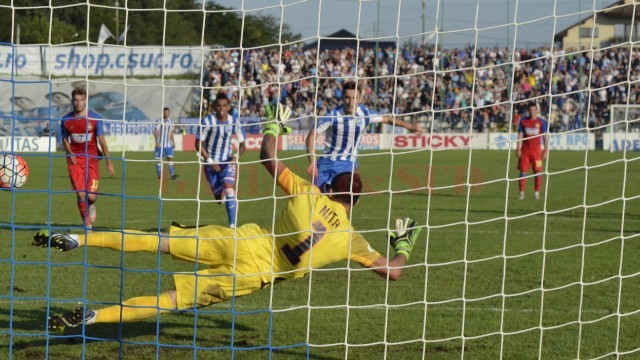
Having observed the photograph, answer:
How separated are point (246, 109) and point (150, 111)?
743 centimetres

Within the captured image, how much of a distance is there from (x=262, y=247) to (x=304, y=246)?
0.34m

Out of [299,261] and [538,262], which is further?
[538,262]

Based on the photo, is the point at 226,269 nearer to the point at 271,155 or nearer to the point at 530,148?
the point at 271,155

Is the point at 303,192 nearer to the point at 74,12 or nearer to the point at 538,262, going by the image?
the point at 538,262

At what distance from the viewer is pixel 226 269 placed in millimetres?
6125

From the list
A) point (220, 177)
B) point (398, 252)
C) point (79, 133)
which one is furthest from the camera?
point (220, 177)

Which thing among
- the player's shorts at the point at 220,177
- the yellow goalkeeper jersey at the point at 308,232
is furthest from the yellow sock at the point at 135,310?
the player's shorts at the point at 220,177

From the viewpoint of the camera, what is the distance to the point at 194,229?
632cm

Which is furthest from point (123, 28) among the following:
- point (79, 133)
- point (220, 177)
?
point (79, 133)

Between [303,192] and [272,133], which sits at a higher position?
[272,133]

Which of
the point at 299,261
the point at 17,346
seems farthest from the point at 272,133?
the point at 17,346

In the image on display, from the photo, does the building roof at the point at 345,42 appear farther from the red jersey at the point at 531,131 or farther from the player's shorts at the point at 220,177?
the red jersey at the point at 531,131

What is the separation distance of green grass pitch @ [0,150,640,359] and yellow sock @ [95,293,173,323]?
0.15 meters

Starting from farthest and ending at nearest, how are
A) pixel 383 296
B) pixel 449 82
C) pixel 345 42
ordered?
pixel 449 82 → pixel 345 42 → pixel 383 296
